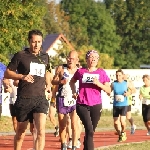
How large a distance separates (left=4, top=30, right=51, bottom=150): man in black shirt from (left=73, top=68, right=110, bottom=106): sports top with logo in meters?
1.51

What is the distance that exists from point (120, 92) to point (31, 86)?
26.9 feet

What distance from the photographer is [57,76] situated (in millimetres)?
13984

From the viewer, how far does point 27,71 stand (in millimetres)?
10422

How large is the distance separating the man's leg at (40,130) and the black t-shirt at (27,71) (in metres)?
0.35

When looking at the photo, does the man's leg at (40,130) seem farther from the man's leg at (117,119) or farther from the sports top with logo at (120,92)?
the sports top with logo at (120,92)

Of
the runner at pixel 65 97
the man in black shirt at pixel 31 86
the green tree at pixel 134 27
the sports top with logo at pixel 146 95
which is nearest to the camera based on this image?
the man in black shirt at pixel 31 86

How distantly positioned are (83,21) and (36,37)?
285ft

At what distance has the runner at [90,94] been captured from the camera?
11.8 m

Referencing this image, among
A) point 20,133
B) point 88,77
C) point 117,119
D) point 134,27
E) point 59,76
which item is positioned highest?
point 134,27

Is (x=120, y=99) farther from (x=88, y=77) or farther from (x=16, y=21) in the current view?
(x=16, y=21)

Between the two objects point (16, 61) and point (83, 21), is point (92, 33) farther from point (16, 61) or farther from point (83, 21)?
point (16, 61)

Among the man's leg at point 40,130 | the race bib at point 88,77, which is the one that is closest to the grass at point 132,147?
the race bib at point 88,77

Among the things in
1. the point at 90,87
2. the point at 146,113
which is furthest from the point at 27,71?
the point at 146,113

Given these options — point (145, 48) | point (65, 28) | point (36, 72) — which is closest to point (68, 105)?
point (36, 72)
